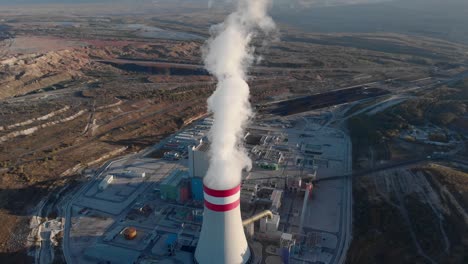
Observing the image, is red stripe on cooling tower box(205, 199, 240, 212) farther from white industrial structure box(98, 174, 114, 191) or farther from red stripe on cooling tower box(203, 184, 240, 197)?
white industrial structure box(98, 174, 114, 191)

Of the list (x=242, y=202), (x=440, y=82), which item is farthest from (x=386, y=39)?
(x=242, y=202)

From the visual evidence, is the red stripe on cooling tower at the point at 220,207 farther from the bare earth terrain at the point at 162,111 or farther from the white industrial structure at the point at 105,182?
the white industrial structure at the point at 105,182

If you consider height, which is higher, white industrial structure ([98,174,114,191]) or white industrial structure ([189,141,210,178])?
white industrial structure ([189,141,210,178])

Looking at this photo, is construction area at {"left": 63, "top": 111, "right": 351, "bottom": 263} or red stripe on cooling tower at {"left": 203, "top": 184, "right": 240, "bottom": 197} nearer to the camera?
red stripe on cooling tower at {"left": 203, "top": 184, "right": 240, "bottom": 197}

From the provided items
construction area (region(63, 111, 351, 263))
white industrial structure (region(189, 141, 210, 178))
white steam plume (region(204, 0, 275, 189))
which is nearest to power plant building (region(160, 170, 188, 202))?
construction area (region(63, 111, 351, 263))

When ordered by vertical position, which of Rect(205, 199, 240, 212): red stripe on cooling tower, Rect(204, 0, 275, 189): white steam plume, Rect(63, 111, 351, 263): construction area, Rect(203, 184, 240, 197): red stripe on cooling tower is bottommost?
Rect(63, 111, 351, 263): construction area

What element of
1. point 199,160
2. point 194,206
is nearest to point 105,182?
point 194,206

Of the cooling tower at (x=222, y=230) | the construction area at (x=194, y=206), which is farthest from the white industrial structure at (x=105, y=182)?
the cooling tower at (x=222, y=230)
